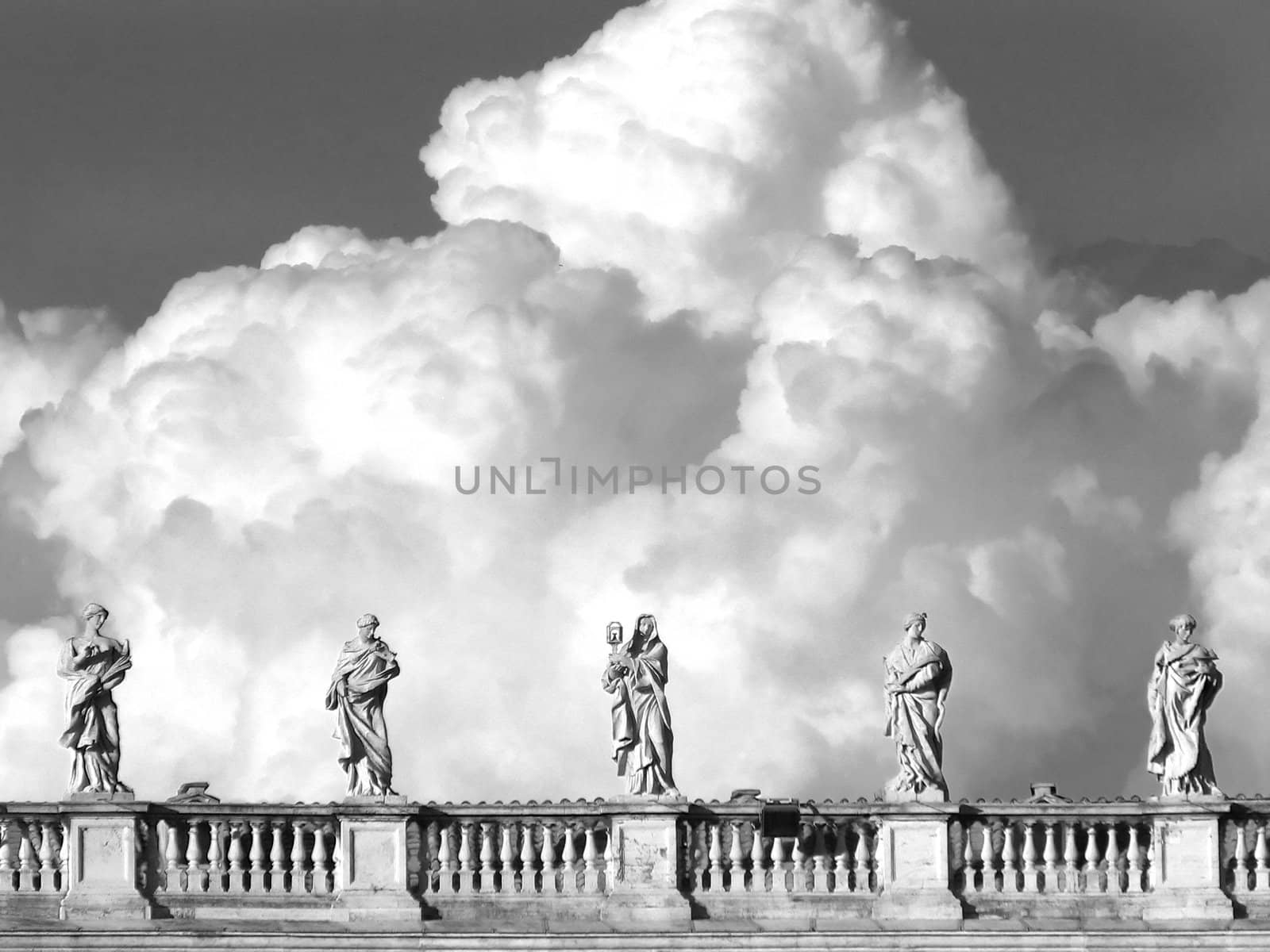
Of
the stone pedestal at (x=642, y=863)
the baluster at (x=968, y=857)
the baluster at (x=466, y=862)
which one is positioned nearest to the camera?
the stone pedestal at (x=642, y=863)

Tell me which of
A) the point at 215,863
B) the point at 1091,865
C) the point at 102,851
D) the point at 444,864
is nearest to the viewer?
the point at 102,851

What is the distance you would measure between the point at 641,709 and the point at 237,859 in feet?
15.9

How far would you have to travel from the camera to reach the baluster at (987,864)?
32000mm

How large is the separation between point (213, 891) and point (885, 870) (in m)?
7.59

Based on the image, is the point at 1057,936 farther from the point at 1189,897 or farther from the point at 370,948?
the point at 370,948

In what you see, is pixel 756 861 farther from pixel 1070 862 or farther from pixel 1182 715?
pixel 1182 715

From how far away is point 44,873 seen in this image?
31609 mm

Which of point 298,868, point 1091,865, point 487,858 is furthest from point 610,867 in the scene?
point 1091,865

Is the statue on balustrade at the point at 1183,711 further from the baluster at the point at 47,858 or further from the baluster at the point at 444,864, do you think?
the baluster at the point at 47,858

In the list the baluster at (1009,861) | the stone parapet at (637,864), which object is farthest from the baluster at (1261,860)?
the baluster at (1009,861)

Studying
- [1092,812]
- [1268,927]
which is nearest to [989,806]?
[1092,812]

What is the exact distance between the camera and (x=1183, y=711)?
31812mm

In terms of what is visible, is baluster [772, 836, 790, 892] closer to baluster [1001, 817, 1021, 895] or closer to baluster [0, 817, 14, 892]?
baluster [1001, 817, 1021, 895]

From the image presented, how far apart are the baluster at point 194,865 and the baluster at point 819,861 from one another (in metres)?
6.87
